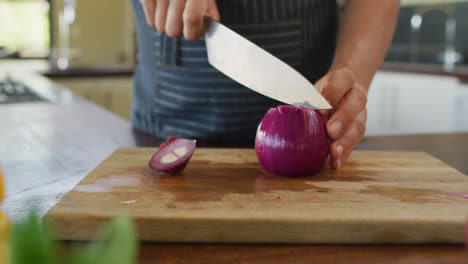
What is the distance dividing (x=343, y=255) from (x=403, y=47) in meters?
4.44

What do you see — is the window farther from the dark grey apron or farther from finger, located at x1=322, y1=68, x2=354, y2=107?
finger, located at x1=322, y1=68, x2=354, y2=107

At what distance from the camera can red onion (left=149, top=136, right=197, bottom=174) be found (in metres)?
0.74

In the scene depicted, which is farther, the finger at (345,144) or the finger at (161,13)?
the finger at (161,13)

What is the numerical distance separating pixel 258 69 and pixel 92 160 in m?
0.38

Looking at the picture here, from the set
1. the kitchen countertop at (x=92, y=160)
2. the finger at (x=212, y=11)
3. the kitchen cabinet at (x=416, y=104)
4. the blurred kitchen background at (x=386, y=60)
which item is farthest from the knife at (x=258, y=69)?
the kitchen cabinet at (x=416, y=104)

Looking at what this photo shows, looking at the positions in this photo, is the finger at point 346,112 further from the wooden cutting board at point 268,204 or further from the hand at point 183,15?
the hand at point 183,15

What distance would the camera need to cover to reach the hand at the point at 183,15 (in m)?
0.87

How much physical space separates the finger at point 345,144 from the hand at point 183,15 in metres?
0.34

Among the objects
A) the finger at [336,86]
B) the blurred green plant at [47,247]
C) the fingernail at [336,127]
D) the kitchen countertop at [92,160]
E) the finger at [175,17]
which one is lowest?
the kitchen countertop at [92,160]

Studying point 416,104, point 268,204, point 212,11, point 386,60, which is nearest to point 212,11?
point 212,11

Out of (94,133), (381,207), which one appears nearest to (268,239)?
(381,207)

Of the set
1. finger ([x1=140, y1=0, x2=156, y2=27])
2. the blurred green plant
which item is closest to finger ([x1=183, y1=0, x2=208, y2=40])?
finger ([x1=140, y1=0, x2=156, y2=27])

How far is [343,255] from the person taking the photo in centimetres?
51

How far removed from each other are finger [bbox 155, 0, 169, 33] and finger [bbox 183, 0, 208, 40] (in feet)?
0.22
